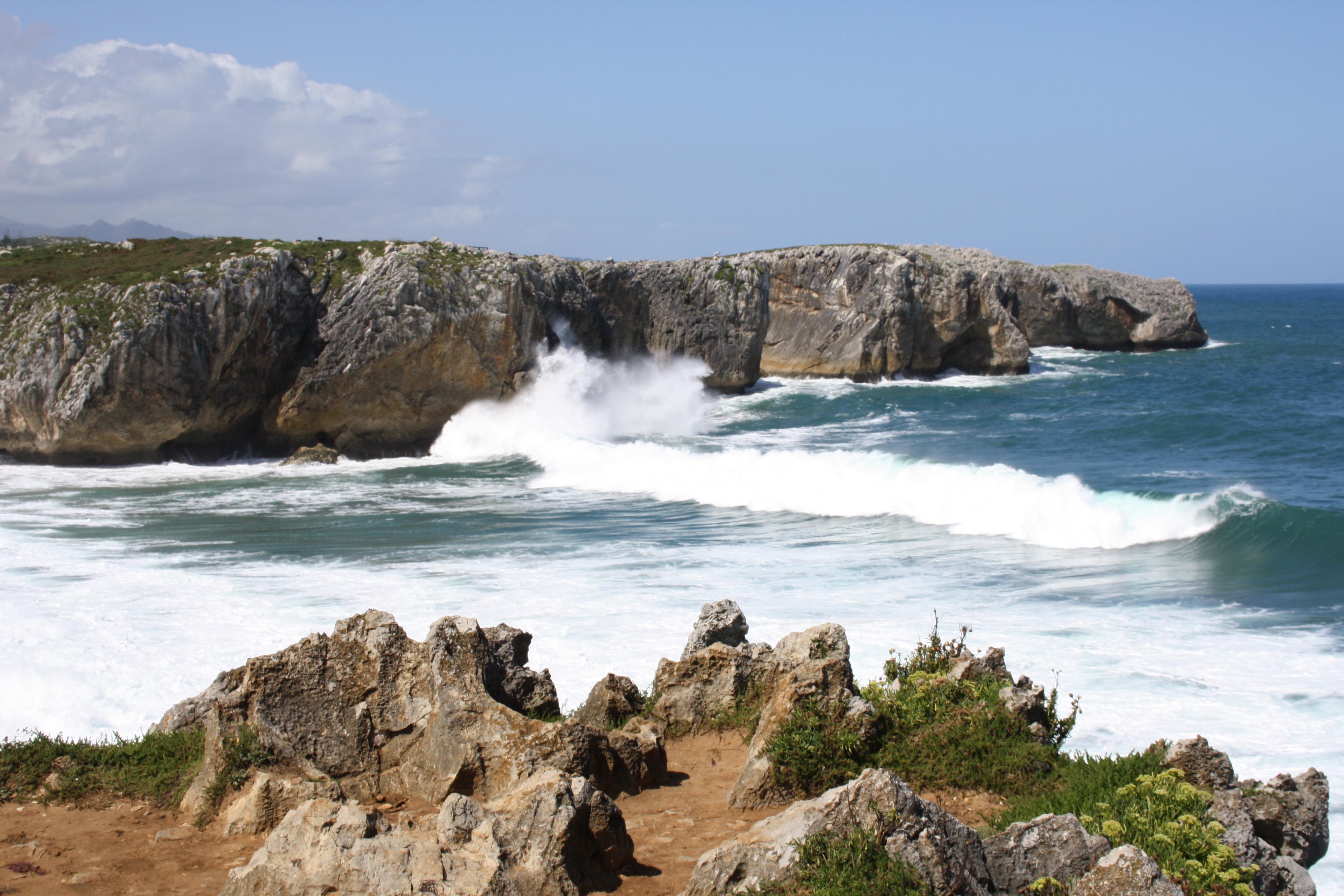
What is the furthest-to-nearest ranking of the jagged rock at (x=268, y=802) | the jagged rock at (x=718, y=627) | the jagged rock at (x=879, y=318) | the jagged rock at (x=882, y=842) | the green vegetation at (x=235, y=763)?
the jagged rock at (x=879, y=318)
the jagged rock at (x=718, y=627)
the green vegetation at (x=235, y=763)
the jagged rock at (x=268, y=802)
the jagged rock at (x=882, y=842)

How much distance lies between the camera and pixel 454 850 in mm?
4641

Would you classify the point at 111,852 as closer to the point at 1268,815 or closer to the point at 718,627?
the point at 718,627

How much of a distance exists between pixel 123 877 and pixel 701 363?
3529 centimetres

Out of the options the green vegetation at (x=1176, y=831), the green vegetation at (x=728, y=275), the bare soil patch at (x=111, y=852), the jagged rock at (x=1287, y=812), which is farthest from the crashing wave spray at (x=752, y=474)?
the bare soil patch at (x=111, y=852)

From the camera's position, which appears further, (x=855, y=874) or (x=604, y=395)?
(x=604, y=395)

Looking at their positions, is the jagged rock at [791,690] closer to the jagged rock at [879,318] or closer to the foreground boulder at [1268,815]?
the foreground boulder at [1268,815]

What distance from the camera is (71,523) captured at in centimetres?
1788

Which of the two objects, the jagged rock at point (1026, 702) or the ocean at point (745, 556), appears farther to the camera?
the ocean at point (745, 556)

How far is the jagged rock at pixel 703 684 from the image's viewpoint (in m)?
7.54

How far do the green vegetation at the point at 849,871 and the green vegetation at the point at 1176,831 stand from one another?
3.56ft

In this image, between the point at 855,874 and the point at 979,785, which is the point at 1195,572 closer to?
the point at 979,785

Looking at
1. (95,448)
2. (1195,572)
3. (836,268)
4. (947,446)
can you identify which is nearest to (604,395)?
(947,446)

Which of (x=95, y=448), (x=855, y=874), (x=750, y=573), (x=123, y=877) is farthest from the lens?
(x=95, y=448)

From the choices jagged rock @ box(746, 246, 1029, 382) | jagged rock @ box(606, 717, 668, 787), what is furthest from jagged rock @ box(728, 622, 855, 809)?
jagged rock @ box(746, 246, 1029, 382)
